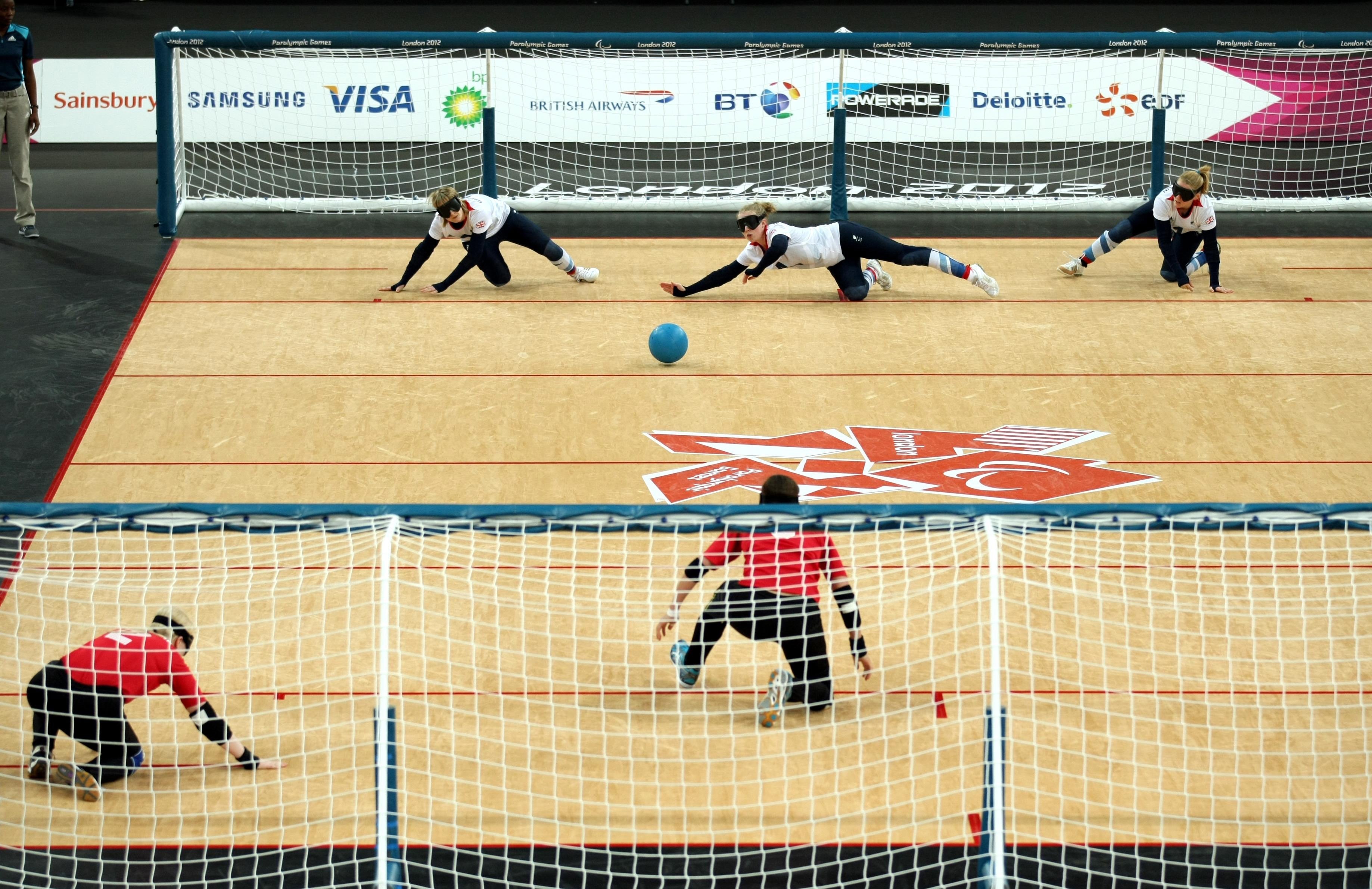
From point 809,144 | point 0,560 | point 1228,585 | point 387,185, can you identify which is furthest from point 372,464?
point 809,144

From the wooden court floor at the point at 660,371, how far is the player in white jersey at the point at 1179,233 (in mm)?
200

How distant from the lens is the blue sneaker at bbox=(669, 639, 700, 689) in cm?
754

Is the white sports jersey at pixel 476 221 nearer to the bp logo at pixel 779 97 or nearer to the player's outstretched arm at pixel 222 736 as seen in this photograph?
the bp logo at pixel 779 97

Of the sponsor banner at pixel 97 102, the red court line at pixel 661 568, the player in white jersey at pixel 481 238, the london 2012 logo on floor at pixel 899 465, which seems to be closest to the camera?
the red court line at pixel 661 568

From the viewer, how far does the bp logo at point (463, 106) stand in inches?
652

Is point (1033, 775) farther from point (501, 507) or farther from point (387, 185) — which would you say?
point (387, 185)

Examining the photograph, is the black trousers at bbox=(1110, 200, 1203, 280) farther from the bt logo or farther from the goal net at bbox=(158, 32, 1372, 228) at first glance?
the bt logo

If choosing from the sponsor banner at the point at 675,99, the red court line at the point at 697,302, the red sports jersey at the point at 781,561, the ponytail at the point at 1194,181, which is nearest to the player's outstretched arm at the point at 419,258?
the red court line at the point at 697,302

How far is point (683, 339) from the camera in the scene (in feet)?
38.6

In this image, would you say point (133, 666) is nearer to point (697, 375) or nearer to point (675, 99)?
point (697, 375)

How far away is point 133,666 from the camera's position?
6680 mm

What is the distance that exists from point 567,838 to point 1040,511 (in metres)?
2.49

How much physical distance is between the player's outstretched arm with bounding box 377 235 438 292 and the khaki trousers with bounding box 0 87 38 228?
386cm

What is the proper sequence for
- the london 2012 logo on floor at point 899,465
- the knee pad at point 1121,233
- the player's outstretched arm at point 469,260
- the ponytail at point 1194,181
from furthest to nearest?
the knee pad at point 1121,233, the player's outstretched arm at point 469,260, the ponytail at point 1194,181, the london 2012 logo on floor at point 899,465
